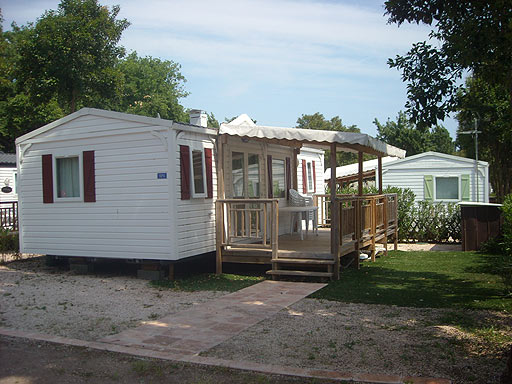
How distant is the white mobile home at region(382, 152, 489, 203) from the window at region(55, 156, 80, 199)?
1247 centimetres

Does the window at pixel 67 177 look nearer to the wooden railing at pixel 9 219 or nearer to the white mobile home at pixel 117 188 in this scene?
the white mobile home at pixel 117 188

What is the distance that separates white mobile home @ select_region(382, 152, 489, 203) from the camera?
61.0 ft

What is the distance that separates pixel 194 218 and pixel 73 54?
1053 cm

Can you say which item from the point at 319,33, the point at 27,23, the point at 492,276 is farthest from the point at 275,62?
the point at 27,23

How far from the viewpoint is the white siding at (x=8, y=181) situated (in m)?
22.4

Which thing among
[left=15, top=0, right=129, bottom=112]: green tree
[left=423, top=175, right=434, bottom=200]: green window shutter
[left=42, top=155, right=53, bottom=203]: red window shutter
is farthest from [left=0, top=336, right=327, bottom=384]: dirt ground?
[left=423, top=175, right=434, bottom=200]: green window shutter

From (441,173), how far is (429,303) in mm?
12823

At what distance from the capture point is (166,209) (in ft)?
30.6

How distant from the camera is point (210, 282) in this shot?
9.38 metres

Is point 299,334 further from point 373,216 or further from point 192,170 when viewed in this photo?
point 373,216

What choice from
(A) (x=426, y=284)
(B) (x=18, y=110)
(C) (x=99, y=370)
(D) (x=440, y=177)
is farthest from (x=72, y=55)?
(C) (x=99, y=370)

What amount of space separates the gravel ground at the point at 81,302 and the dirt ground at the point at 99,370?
0.68m

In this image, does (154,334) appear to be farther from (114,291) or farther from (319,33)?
(319,33)

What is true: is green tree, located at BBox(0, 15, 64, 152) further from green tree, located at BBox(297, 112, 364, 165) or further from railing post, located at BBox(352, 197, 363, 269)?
green tree, located at BBox(297, 112, 364, 165)
